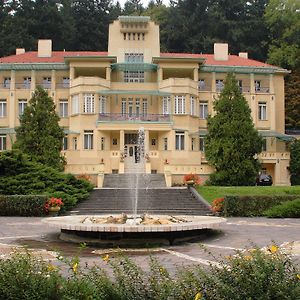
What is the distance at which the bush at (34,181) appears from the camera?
29.0 m

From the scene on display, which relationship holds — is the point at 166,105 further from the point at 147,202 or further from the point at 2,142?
the point at 147,202

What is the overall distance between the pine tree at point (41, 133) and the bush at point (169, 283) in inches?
1191

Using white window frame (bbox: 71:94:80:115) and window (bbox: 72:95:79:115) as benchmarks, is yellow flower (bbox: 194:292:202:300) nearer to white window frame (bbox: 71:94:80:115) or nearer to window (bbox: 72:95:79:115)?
white window frame (bbox: 71:94:80:115)

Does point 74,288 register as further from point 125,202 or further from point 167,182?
point 167,182

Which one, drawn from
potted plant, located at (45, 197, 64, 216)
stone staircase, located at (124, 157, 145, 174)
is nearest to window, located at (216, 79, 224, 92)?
stone staircase, located at (124, 157, 145, 174)

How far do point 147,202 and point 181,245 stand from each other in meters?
15.5

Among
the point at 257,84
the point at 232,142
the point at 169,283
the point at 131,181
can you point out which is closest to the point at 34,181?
the point at 131,181

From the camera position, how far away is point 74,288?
6652 mm

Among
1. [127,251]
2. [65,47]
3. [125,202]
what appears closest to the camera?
[127,251]

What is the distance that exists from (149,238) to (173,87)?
3251cm

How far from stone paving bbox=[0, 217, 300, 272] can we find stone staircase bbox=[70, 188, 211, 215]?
5583 millimetres

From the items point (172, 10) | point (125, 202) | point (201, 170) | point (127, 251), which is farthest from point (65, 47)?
point (127, 251)

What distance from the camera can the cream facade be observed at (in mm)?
45500

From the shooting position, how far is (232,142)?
1492 inches
